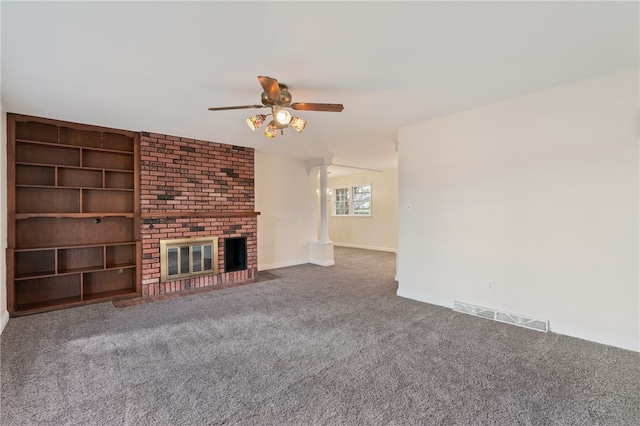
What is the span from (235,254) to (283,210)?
1474mm

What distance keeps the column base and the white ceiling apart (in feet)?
11.8

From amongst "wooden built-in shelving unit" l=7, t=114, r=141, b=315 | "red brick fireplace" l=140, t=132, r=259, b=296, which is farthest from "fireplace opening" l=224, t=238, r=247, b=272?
"wooden built-in shelving unit" l=7, t=114, r=141, b=315

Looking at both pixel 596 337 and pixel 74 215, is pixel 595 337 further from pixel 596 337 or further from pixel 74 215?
pixel 74 215

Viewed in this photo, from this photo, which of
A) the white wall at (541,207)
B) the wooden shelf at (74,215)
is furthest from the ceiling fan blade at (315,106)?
the wooden shelf at (74,215)

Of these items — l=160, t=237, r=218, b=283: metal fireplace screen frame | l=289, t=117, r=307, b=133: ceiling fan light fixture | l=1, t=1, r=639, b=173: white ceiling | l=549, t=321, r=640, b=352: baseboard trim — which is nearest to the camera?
l=1, t=1, r=639, b=173: white ceiling

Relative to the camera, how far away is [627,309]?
101 inches

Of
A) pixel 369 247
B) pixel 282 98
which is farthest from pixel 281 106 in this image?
pixel 369 247

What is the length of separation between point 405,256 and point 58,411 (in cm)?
369

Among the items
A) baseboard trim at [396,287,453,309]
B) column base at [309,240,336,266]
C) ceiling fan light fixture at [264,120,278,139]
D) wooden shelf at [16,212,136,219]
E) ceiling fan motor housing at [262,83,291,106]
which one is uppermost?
ceiling fan motor housing at [262,83,291,106]

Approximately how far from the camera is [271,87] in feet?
7.80

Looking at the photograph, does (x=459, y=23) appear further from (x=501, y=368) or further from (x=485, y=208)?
(x=501, y=368)

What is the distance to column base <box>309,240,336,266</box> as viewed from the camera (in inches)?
257

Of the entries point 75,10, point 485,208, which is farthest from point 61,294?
point 485,208

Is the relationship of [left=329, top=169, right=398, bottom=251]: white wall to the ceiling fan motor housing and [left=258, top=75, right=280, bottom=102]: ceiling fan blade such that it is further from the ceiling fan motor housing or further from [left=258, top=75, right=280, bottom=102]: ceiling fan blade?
[left=258, top=75, right=280, bottom=102]: ceiling fan blade
